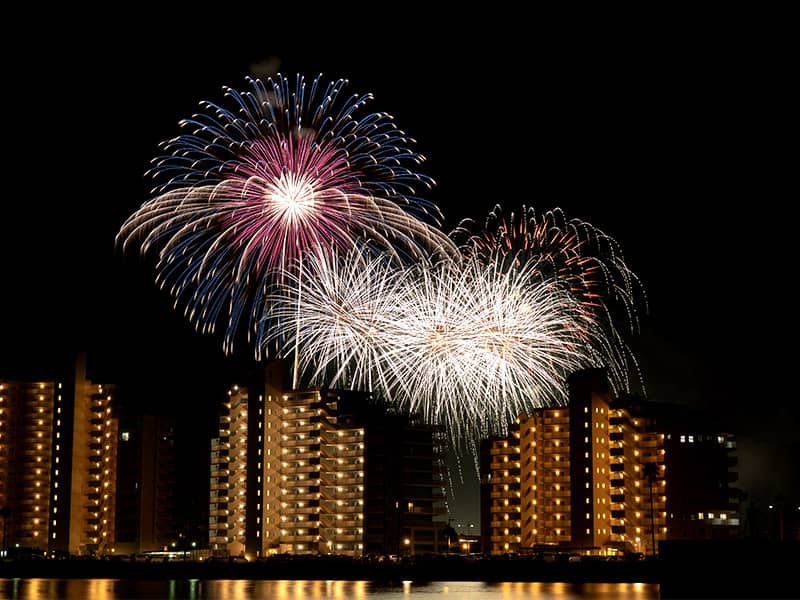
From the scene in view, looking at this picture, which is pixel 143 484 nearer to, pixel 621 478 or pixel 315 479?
pixel 315 479

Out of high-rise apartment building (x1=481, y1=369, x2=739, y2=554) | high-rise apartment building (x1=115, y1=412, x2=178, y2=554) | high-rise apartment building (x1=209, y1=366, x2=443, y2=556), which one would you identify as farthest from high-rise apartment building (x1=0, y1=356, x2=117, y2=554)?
high-rise apartment building (x1=481, y1=369, x2=739, y2=554)

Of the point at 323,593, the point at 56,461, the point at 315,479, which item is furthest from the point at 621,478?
the point at 56,461

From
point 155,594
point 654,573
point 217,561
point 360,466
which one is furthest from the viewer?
point 360,466

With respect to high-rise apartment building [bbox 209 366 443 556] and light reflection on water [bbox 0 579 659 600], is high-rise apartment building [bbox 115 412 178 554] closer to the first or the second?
high-rise apartment building [bbox 209 366 443 556]

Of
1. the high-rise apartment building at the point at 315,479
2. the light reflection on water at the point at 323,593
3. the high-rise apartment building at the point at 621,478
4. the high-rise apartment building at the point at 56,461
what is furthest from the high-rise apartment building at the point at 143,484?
the light reflection on water at the point at 323,593

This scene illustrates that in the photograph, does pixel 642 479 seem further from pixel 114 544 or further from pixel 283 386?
pixel 114 544

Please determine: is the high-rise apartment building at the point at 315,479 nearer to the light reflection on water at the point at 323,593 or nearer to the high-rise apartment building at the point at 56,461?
the high-rise apartment building at the point at 56,461

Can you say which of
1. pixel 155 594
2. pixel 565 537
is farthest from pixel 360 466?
pixel 155 594
